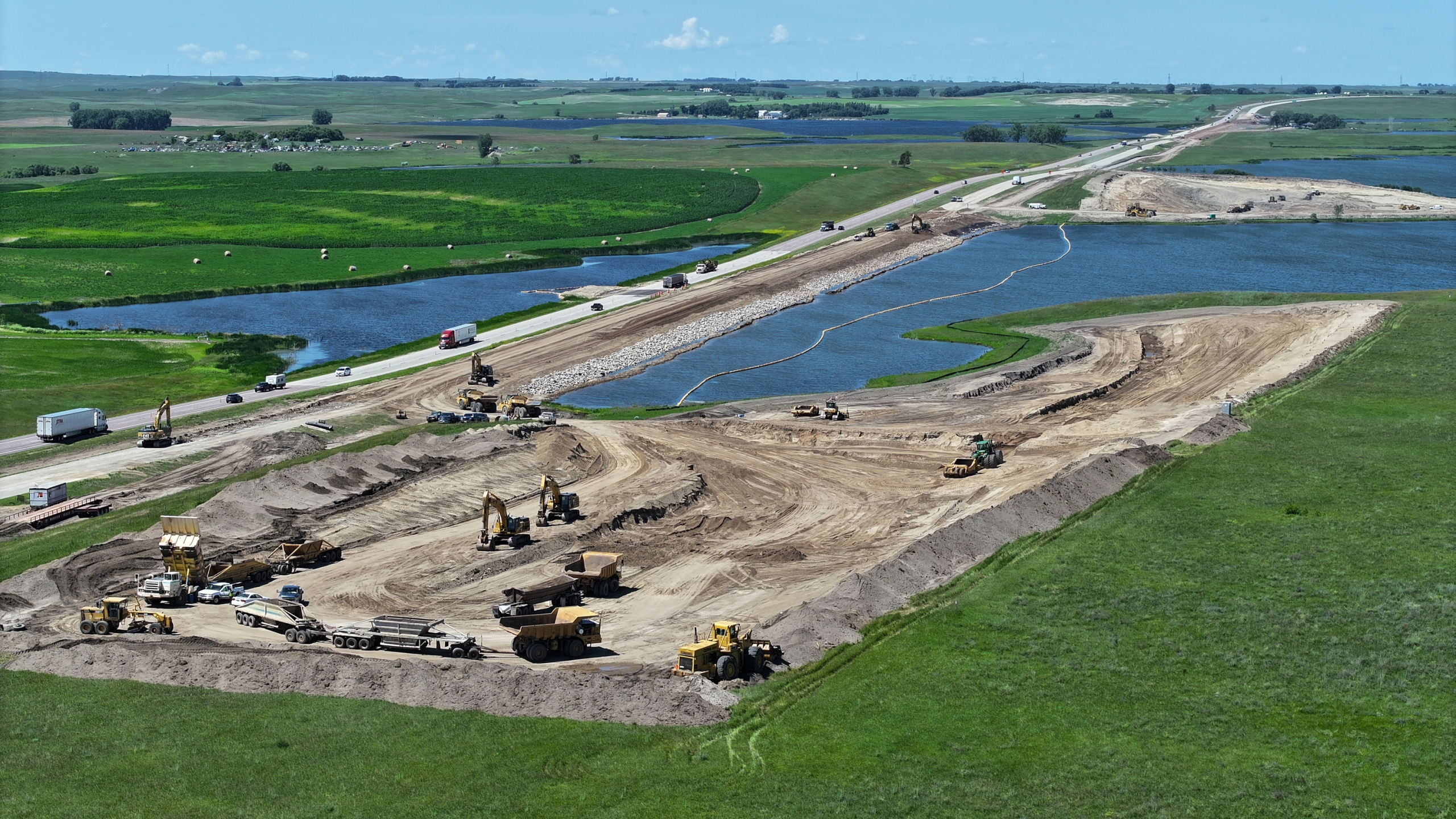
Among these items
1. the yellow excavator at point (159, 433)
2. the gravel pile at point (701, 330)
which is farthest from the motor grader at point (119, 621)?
the gravel pile at point (701, 330)

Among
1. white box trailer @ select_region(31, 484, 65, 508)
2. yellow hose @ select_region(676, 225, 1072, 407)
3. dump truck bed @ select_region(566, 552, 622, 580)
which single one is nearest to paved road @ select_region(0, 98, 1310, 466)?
white box trailer @ select_region(31, 484, 65, 508)

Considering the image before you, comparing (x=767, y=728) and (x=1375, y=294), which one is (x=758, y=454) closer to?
(x=767, y=728)

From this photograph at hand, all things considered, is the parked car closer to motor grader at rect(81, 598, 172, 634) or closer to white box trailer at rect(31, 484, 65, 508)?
motor grader at rect(81, 598, 172, 634)

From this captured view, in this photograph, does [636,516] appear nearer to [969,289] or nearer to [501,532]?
[501,532]

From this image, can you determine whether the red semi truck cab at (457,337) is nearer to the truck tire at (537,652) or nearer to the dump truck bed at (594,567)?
the dump truck bed at (594,567)

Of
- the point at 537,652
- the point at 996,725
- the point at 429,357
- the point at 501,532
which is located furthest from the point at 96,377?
the point at 996,725

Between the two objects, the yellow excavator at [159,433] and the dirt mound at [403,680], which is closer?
the dirt mound at [403,680]
